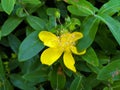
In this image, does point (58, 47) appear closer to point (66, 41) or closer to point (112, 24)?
point (66, 41)

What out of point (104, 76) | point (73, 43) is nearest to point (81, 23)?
point (73, 43)

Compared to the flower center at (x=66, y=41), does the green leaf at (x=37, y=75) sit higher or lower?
lower

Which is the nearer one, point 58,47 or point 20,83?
point 58,47

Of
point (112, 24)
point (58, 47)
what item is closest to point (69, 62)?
point (58, 47)

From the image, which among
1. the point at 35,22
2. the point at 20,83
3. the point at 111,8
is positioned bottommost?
the point at 20,83

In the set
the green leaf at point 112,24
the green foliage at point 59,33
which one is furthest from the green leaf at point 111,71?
the green leaf at point 112,24

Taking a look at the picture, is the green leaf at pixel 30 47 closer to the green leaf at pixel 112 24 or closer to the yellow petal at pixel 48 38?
the yellow petal at pixel 48 38

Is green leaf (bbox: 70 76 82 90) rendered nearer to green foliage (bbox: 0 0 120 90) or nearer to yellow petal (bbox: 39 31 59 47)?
green foliage (bbox: 0 0 120 90)
